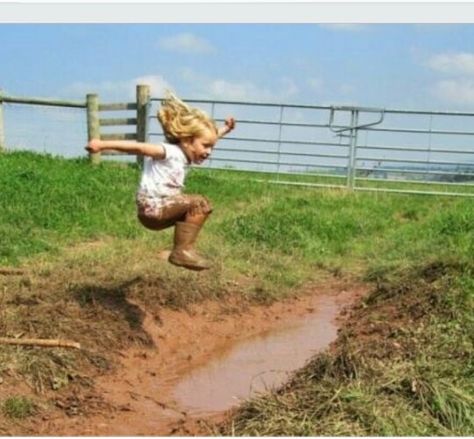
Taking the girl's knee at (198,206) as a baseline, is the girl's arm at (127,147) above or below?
above

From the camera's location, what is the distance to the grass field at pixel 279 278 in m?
4.62

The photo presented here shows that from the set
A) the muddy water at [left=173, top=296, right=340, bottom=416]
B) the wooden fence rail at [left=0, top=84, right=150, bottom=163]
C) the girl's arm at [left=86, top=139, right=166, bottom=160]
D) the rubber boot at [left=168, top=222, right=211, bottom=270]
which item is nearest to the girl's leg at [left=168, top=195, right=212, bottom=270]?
the rubber boot at [left=168, top=222, right=211, bottom=270]

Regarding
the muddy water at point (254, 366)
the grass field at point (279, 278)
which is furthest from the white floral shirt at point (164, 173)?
the muddy water at point (254, 366)

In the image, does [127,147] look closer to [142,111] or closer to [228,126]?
[228,126]

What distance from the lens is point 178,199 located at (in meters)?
5.96

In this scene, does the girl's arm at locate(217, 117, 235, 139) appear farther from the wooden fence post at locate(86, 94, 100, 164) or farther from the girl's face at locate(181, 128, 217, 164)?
the wooden fence post at locate(86, 94, 100, 164)

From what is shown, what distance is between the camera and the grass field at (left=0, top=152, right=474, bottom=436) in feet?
15.2

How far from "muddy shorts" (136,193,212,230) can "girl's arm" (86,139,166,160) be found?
0.92 feet

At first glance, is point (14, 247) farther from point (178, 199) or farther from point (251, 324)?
point (178, 199)

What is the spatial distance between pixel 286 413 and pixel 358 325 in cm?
274

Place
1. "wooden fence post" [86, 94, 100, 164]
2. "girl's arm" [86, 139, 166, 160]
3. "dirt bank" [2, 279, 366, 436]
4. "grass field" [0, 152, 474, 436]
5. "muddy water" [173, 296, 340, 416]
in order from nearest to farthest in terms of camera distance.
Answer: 1. "grass field" [0, 152, 474, 436]
2. "dirt bank" [2, 279, 366, 436]
3. "girl's arm" [86, 139, 166, 160]
4. "muddy water" [173, 296, 340, 416]
5. "wooden fence post" [86, 94, 100, 164]

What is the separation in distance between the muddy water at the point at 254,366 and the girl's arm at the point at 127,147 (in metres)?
1.59

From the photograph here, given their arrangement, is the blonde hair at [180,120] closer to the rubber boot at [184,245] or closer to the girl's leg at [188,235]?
the girl's leg at [188,235]

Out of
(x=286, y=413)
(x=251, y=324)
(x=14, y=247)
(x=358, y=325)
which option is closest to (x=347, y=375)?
(x=286, y=413)
